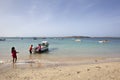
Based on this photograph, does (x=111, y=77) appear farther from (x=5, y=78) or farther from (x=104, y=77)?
(x=5, y=78)

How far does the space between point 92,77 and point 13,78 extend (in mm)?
4396

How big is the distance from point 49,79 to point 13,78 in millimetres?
2096

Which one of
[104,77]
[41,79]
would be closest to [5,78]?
[41,79]

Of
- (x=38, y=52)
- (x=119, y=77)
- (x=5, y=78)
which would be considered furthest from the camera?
(x=38, y=52)

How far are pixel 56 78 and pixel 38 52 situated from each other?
58.9 feet

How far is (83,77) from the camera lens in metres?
8.52

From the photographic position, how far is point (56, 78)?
27.8ft

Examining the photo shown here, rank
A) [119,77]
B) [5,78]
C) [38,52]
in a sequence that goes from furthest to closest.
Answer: [38,52] → [5,78] → [119,77]

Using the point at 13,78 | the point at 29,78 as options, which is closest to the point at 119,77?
the point at 29,78

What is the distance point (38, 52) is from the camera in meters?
26.1

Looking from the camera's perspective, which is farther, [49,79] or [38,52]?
[38,52]

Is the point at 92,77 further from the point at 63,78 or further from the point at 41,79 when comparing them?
the point at 41,79

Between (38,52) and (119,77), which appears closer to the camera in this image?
(119,77)

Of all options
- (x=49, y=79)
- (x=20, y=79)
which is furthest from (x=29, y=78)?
(x=49, y=79)
